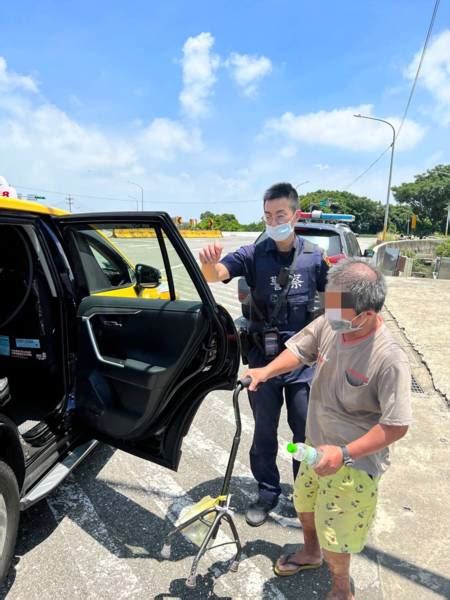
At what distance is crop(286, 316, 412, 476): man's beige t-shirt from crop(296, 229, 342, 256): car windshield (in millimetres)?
3902

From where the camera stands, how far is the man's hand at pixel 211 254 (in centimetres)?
227

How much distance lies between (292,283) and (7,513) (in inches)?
70.4

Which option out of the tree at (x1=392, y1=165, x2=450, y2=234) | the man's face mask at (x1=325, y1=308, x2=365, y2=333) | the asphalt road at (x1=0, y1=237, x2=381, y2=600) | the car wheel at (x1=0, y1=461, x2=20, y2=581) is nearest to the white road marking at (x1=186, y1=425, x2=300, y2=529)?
the asphalt road at (x1=0, y1=237, x2=381, y2=600)

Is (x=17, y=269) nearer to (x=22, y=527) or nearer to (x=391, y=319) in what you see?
(x=22, y=527)

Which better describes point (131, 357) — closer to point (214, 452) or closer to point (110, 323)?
point (110, 323)

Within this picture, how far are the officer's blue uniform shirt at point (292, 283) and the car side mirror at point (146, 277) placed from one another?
1205 mm

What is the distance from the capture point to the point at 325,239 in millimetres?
5766

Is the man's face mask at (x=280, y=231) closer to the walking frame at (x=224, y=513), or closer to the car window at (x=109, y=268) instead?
the car window at (x=109, y=268)

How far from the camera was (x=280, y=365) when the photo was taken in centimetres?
201

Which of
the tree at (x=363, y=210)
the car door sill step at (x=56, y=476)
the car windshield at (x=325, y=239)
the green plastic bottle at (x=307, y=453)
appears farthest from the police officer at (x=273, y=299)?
the tree at (x=363, y=210)

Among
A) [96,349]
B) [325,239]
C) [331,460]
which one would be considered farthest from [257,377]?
[325,239]

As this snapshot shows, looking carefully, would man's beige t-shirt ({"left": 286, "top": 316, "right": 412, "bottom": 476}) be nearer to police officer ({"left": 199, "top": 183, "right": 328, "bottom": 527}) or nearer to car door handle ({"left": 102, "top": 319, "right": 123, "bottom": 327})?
police officer ({"left": 199, "top": 183, "right": 328, "bottom": 527})

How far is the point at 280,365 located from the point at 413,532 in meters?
1.35

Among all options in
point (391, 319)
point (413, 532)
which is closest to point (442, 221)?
point (391, 319)
